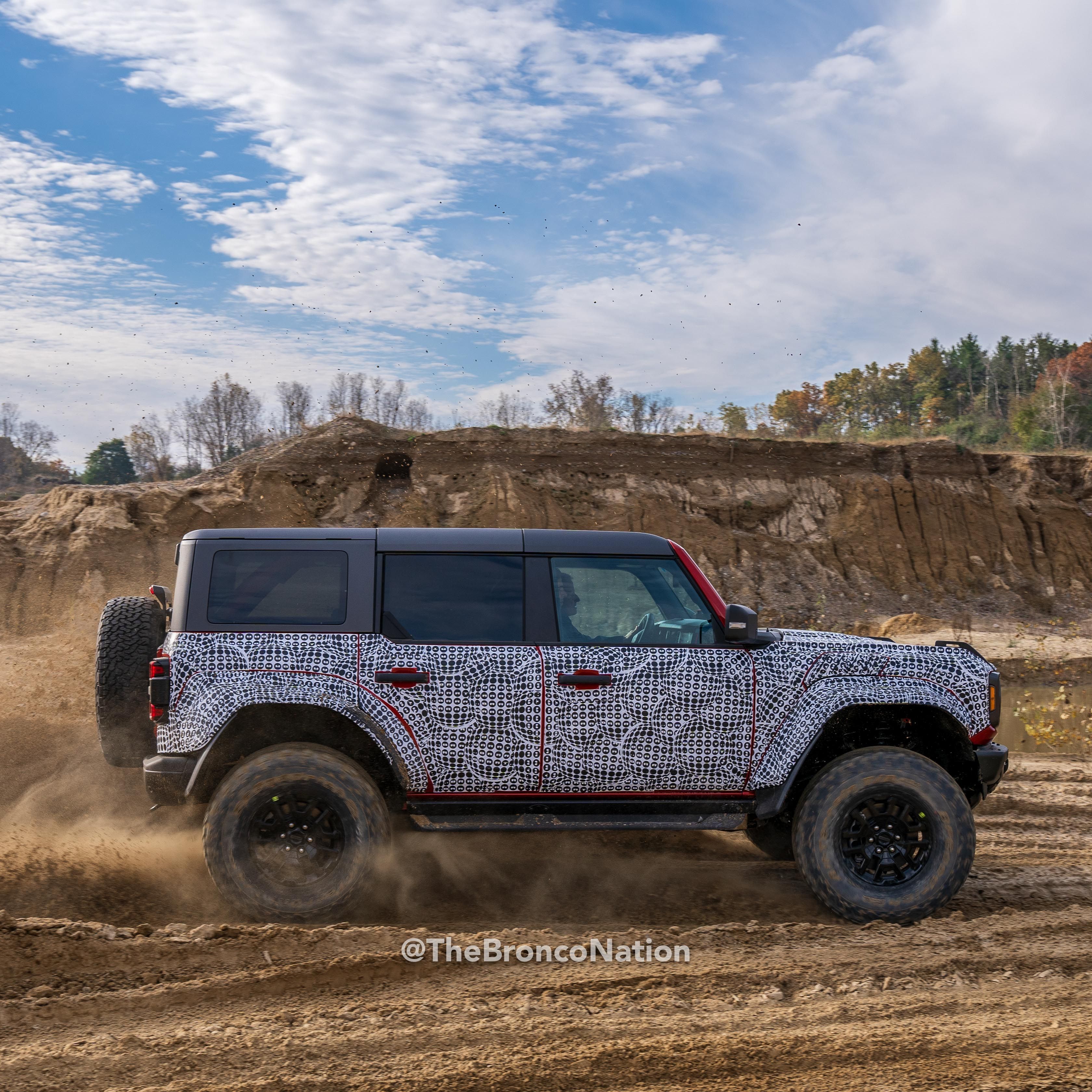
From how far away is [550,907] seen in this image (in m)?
5.21

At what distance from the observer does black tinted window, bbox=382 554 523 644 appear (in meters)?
4.85

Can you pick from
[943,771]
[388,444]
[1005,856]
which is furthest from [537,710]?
[388,444]

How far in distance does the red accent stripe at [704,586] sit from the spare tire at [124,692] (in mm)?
3130

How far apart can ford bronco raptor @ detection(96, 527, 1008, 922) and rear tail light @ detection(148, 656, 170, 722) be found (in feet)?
0.04

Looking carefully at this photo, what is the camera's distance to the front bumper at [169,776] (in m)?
4.68

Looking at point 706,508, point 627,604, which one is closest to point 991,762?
point 627,604

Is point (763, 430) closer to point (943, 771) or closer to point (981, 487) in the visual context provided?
point (981, 487)

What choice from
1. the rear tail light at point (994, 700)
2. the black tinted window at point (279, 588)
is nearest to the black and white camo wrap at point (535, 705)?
the black tinted window at point (279, 588)

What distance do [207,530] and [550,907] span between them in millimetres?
2932

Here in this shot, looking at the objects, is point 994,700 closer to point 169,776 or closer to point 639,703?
point 639,703

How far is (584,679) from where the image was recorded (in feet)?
15.7

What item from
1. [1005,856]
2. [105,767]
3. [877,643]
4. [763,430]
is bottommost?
[1005,856]

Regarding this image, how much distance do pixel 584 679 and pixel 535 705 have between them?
11.9 inches

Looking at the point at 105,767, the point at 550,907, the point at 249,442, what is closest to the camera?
the point at 550,907
